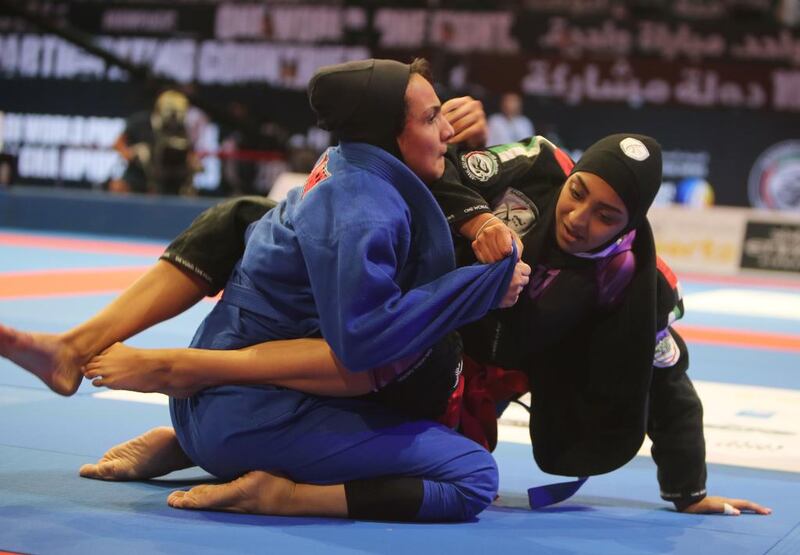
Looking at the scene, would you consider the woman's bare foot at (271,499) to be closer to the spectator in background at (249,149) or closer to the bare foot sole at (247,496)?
the bare foot sole at (247,496)

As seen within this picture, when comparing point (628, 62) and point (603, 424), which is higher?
point (628, 62)

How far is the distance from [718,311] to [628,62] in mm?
5867

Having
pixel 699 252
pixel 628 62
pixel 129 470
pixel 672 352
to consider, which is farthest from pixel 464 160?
pixel 628 62

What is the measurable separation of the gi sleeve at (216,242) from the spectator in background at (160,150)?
36.1 ft

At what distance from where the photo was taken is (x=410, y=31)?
50.1 ft

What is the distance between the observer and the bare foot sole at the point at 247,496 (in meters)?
3.08

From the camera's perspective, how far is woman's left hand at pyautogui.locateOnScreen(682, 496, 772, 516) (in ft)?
11.1

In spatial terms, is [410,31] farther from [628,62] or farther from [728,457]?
[728,457]

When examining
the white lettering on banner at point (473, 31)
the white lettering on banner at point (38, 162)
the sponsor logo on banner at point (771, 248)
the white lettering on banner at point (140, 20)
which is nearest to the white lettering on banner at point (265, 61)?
the white lettering on banner at point (140, 20)

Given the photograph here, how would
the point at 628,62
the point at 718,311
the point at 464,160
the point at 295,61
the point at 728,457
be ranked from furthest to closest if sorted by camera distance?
1. the point at 295,61
2. the point at 628,62
3. the point at 718,311
4. the point at 728,457
5. the point at 464,160

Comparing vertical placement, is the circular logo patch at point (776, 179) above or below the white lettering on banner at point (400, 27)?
below

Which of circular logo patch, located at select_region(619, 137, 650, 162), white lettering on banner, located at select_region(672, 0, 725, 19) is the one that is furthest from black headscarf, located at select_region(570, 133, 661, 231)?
white lettering on banner, located at select_region(672, 0, 725, 19)

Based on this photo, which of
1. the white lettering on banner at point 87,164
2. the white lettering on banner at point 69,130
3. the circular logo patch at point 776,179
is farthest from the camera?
the white lettering on banner at point 69,130

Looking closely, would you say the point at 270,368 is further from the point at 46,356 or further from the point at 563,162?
→ the point at 563,162
